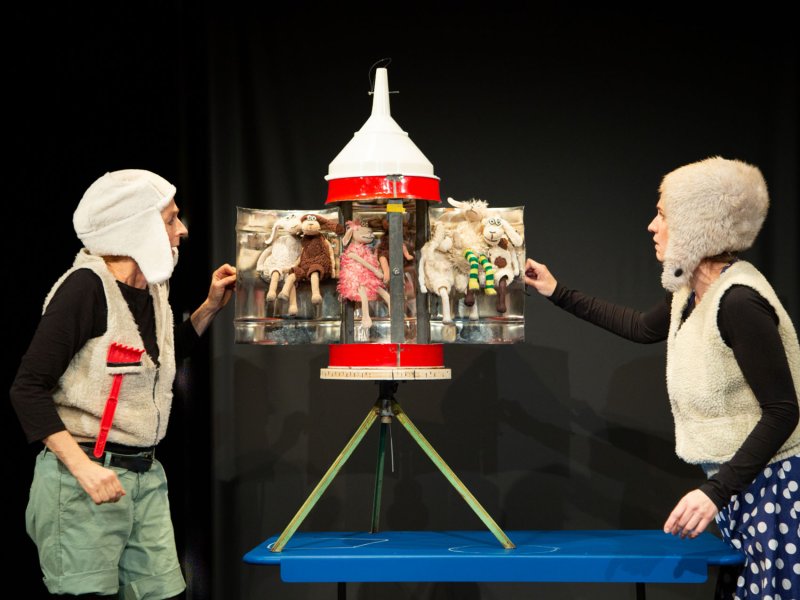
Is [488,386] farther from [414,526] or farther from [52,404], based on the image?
[52,404]

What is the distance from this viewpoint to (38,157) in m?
2.85

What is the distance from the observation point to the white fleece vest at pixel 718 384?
2354 millimetres

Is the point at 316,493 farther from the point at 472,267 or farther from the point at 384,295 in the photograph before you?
the point at 472,267

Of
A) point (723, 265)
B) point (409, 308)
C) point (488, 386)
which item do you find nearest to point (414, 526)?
point (488, 386)

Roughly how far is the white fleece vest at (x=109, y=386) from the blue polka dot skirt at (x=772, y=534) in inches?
59.2

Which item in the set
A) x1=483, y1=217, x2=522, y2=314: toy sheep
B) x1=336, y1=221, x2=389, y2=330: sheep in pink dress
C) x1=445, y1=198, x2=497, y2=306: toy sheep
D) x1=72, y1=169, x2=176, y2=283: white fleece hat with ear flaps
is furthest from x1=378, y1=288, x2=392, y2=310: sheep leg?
x1=72, y1=169, x2=176, y2=283: white fleece hat with ear flaps

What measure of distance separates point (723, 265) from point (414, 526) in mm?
1612

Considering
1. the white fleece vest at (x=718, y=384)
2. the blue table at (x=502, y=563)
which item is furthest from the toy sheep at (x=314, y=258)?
the white fleece vest at (x=718, y=384)

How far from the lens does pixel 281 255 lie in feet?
9.28

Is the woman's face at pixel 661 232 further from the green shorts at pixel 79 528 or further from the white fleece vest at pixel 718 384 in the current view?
the green shorts at pixel 79 528

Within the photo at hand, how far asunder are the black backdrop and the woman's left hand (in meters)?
1.30

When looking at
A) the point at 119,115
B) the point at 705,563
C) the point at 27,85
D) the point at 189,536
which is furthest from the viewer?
the point at 189,536

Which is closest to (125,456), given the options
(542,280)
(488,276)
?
(488,276)

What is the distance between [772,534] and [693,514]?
265 millimetres
